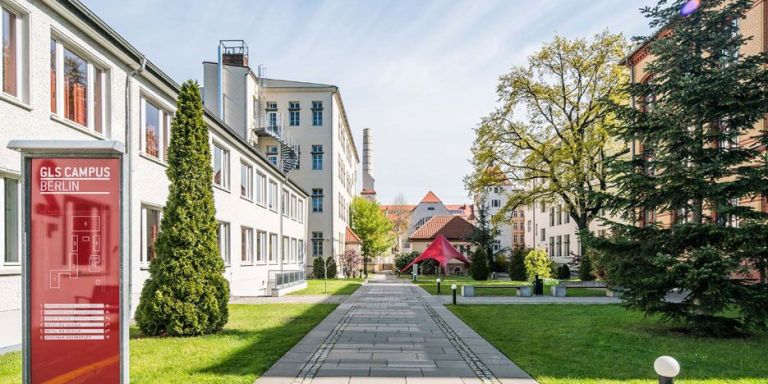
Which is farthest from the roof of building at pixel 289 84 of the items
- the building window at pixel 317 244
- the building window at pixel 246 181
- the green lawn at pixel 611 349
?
the green lawn at pixel 611 349

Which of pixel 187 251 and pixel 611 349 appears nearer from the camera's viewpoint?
pixel 611 349

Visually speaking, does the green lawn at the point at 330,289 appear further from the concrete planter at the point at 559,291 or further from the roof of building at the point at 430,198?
the roof of building at the point at 430,198

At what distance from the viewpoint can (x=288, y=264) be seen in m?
38.3

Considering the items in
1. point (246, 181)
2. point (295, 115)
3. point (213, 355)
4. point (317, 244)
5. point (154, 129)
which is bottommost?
point (317, 244)

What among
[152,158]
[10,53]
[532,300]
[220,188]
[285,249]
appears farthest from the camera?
[285,249]

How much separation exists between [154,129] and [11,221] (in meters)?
7.19

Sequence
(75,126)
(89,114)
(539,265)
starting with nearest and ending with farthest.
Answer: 1. (75,126)
2. (89,114)
3. (539,265)

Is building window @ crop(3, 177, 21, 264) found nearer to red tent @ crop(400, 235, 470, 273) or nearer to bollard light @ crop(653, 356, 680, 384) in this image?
bollard light @ crop(653, 356, 680, 384)

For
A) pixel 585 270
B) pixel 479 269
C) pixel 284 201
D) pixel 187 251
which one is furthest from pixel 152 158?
pixel 479 269

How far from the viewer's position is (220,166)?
22875 mm

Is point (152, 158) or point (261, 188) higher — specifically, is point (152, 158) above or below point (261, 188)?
above

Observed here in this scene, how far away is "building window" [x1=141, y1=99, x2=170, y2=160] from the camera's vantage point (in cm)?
1588

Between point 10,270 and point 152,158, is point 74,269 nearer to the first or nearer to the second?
point 10,270

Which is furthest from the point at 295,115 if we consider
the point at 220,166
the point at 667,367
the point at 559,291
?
the point at 667,367
